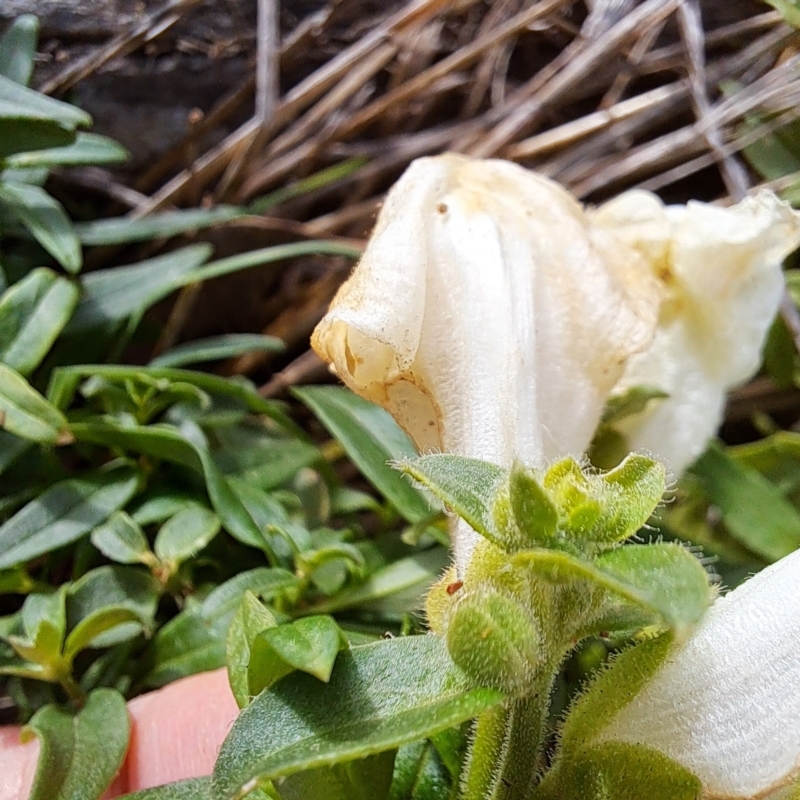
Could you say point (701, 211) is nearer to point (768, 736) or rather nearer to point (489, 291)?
point (489, 291)

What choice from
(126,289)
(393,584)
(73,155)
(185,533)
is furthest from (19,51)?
(393,584)

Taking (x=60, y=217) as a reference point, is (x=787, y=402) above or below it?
below

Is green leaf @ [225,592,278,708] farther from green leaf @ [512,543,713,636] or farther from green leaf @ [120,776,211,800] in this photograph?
green leaf @ [512,543,713,636]

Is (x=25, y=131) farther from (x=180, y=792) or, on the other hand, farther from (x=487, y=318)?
(x=180, y=792)

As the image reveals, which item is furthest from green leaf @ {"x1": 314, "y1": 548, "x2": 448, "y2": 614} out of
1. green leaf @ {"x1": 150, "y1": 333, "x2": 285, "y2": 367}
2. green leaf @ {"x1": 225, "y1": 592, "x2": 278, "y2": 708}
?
green leaf @ {"x1": 150, "y1": 333, "x2": 285, "y2": 367}

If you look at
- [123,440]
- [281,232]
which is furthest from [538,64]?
[123,440]

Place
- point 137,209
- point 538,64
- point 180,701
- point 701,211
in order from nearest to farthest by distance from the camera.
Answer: point 180,701, point 701,211, point 137,209, point 538,64

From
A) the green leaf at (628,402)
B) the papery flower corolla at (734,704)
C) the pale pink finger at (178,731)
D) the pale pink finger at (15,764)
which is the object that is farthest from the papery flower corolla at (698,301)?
the pale pink finger at (15,764)
